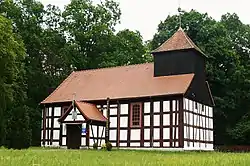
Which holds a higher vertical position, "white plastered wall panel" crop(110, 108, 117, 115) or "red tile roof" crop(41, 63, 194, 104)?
"red tile roof" crop(41, 63, 194, 104)

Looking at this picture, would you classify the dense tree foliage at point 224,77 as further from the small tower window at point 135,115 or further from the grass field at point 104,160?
the grass field at point 104,160

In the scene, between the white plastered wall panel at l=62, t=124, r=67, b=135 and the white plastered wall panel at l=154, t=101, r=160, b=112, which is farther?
the white plastered wall panel at l=62, t=124, r=67, b=135

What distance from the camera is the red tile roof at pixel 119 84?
34.6m

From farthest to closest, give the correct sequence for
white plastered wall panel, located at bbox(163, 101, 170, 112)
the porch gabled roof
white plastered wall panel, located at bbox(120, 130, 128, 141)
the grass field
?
white plastered wall panel, located at bbox(120, 130, 128, 141)
the porch gabled roof
white plastered wall panel, located at bbox(163, 101, 170, 112)
the grass field

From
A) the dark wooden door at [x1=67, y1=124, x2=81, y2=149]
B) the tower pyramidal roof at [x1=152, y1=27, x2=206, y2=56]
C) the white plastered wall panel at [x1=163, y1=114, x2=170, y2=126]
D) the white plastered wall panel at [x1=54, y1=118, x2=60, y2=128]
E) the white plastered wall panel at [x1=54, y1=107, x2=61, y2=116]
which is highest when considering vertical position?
the tower pyramidal roof at [x1=152, y1=27, x2=206, y2=56]

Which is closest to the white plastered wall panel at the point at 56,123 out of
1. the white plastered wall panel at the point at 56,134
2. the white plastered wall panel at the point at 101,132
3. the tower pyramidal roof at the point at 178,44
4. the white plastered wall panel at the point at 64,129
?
the white plastered wall panel at the point at 56,134

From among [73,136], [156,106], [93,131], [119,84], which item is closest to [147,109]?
[156,106]

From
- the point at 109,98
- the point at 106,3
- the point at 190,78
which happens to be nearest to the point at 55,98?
the point at 109,98

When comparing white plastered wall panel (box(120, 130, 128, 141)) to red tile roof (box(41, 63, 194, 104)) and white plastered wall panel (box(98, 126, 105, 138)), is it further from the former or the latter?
red tile roof (box(41, 63, 194, 104))

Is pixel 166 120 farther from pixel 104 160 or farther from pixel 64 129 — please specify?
pixel 104 160

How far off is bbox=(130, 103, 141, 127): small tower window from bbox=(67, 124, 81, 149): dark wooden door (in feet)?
14.1

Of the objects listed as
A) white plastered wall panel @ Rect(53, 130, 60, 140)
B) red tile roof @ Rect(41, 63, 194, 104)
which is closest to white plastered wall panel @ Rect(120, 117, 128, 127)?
red tile roof @ Rect(41, 63, 194, 104)

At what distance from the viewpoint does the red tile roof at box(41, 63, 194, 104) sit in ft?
113

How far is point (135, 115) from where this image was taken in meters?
35.2
